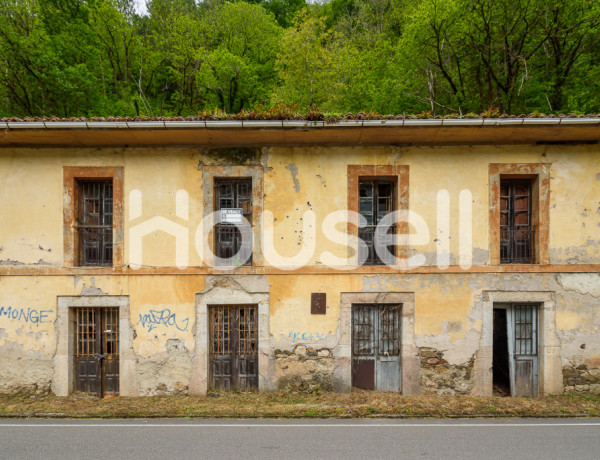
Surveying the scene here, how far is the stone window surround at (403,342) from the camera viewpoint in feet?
23.1

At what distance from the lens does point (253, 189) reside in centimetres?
719

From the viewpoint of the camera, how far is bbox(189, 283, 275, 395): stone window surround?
705cm

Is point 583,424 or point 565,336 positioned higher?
point 565,336

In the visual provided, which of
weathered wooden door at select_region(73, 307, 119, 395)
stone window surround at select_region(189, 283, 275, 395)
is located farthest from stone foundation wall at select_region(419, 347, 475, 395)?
weathered wooden door at select_region(73, 307, 119, 395)

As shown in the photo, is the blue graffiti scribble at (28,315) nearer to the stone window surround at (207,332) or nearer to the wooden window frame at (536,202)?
the stone window surround at (207,332)

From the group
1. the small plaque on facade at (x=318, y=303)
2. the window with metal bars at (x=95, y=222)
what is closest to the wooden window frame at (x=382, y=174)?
the small plaque on facade at (x=318, y=303)

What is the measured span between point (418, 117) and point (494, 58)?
7.82 meters

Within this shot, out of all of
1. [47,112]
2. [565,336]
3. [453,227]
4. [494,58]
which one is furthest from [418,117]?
[47,112]

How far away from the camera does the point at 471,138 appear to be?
6.96m

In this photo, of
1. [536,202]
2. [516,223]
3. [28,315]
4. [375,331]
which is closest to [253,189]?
[375,331]

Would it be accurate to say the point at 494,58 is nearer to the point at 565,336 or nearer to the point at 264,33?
the point at 565,336

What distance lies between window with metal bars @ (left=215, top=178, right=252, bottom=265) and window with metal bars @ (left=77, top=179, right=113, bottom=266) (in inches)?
95.7

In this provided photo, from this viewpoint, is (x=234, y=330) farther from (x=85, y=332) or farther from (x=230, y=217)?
(x=85, y=332)

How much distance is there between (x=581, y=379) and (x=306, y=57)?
45.0 feet
